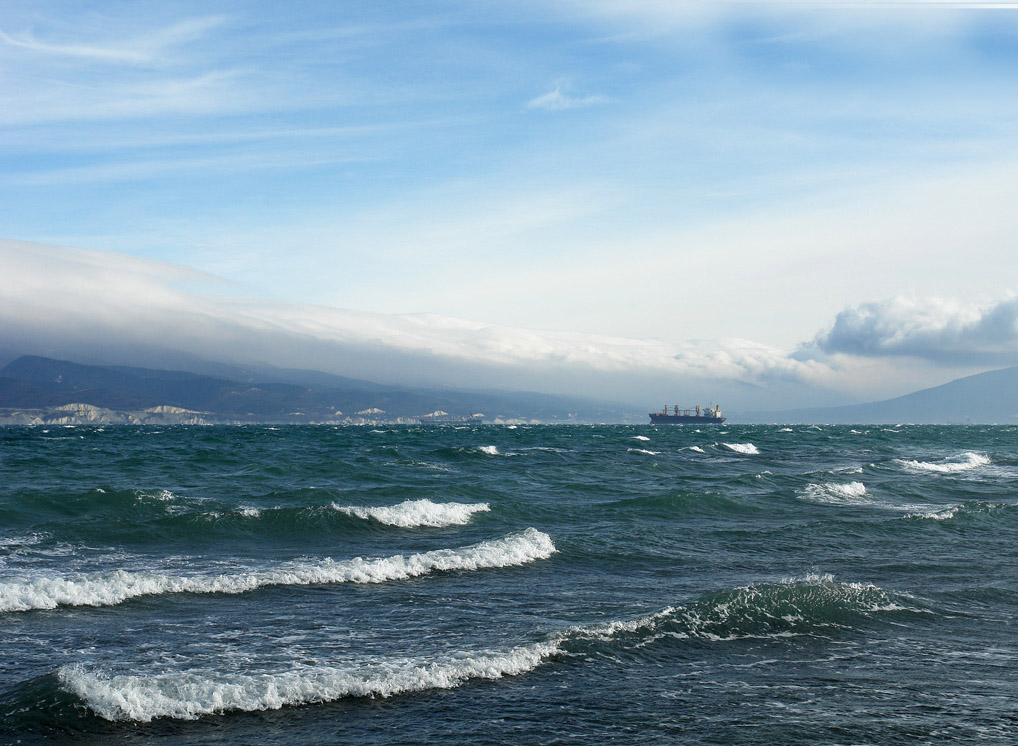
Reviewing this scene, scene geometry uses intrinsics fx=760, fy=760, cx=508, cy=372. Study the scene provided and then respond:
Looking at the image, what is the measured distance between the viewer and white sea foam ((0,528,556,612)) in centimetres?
1349

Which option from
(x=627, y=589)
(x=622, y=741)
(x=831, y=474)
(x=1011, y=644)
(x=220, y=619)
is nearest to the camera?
(x=622, y=741)

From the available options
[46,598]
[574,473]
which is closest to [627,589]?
[46,598]

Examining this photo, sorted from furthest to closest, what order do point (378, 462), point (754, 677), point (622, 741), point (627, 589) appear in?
point (378, 462) → point (627, 589) → point (754, 677) → point (622, 741)

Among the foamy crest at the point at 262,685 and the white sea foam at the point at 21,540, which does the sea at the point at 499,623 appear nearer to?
the foamy crest at the point at 262,685

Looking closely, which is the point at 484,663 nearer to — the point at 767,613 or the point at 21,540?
the point at 767,613

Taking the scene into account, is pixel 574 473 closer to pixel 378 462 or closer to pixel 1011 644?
pixel 378 462

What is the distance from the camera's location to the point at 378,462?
49531 mm

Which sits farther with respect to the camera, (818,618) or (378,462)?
(378,462)

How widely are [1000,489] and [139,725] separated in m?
39.7

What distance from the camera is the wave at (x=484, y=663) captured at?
29.1ft

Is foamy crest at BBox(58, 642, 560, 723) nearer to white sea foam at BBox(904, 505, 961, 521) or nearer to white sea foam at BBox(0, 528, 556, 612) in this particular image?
white sea foam at BBox(0, 528, 556, 612)

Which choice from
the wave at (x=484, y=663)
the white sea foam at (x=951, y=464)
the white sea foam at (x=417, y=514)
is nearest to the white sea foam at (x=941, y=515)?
the wave at (x=484, y=663)

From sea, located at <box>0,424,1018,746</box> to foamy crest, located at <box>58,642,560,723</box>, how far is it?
0.09ft

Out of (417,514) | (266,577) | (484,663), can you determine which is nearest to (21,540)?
(266,577)
